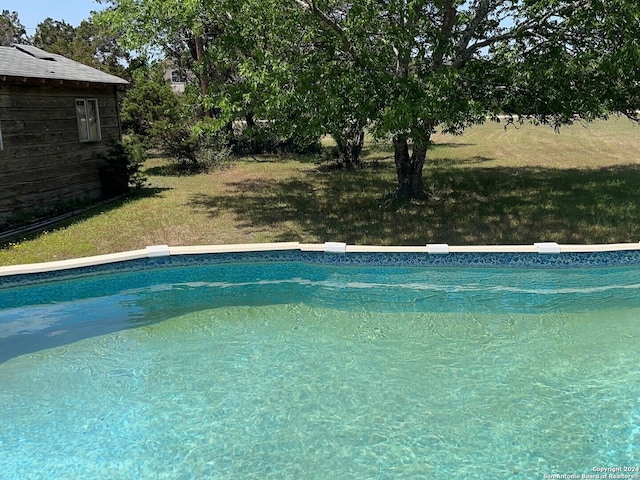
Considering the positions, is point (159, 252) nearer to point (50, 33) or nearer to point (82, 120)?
point (82, 120)

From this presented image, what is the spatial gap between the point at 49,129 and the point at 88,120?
1.87 m

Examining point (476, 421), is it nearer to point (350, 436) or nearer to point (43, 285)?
point (350, 436)

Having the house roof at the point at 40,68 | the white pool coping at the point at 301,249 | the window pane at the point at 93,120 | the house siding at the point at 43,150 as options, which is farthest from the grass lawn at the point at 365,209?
the house roof at the point at 40,68

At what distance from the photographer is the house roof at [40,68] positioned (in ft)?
36.0

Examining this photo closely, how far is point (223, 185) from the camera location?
16.2 m

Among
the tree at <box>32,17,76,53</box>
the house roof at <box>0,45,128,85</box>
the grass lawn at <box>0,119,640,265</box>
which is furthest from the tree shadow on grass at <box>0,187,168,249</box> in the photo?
the tree at <box>32,17,76,53</box>

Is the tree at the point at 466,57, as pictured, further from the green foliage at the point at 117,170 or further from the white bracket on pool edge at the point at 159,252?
the green foliage at the point at 117,170

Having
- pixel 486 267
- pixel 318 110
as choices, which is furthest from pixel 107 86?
pixel 486 267

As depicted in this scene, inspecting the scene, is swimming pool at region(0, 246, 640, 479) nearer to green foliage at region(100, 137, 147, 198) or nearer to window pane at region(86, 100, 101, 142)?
green foliage at region(100, 137, 147, 198)

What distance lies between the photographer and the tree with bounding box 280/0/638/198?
26.1 feet

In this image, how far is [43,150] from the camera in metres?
11.8

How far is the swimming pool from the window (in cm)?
719

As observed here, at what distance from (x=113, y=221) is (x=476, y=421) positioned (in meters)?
8.76

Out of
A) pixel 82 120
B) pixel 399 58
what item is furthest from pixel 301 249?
pixel 82 120
